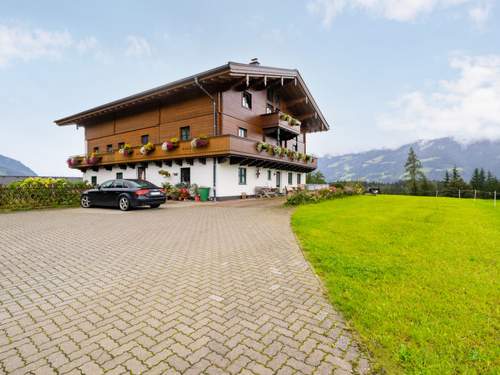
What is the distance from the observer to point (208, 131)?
1825 cm

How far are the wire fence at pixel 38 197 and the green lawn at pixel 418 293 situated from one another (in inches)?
556

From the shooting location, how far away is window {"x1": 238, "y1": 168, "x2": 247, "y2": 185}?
19422 millimetres

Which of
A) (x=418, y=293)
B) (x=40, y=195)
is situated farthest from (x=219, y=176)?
(x=418, y=293)

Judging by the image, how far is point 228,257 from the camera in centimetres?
475

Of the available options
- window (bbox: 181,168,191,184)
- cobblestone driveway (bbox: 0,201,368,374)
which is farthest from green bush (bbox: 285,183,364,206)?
cobblestone driveway (bbox: 0,201,368,374)

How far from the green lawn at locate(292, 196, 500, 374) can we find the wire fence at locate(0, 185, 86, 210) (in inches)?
556

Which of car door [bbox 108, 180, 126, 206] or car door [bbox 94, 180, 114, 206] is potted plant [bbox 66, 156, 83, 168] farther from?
car door [bbox 108, 180, 126, 206]

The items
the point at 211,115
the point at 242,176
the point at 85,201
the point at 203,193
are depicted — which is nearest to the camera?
the point at 85,201

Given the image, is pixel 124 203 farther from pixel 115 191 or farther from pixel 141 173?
pixel 141 173

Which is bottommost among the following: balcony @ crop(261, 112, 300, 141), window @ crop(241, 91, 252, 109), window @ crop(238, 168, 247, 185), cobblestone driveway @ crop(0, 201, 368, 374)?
cobblestone driveway @ crop(0, 201, 368, 374)

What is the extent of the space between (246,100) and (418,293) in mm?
19599

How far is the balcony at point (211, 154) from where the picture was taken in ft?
53.2

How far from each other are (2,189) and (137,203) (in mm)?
6901

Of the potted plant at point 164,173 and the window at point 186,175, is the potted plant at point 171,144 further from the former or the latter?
the potted plant at point 164,173
